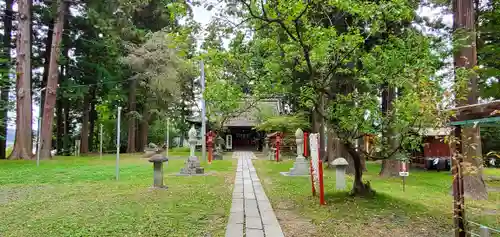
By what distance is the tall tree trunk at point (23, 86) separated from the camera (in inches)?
667

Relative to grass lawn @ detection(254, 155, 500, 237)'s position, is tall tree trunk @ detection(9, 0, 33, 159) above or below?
above

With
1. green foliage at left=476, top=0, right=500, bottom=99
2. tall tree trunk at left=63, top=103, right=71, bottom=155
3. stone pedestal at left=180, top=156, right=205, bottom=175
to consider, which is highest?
green foliage at left=476, top=0, right=500, bottom=99

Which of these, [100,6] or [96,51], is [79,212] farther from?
[96,51]

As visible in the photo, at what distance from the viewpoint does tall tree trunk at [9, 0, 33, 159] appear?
1694 cm

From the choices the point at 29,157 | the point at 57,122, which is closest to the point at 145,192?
the point at 29,157

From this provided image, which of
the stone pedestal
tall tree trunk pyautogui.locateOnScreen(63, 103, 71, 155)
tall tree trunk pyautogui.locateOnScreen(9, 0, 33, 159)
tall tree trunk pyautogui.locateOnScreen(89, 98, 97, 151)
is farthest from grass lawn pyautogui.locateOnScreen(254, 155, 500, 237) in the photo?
tall tree trunk pyautogui.locateOnScreen(63, 103, 71, 155)

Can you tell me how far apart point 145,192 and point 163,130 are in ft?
88.6

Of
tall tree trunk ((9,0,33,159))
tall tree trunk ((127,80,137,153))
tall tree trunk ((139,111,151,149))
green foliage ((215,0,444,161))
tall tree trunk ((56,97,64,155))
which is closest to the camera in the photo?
green foliage ((215,0,444,161))

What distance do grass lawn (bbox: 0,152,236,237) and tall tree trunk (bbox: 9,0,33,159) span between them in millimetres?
8464

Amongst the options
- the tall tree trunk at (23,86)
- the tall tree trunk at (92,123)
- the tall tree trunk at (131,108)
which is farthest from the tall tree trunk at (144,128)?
the tall tree trunk at (23,86)

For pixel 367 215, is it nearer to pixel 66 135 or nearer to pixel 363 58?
pixel 363 58

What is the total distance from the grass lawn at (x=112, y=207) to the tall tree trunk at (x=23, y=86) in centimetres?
846

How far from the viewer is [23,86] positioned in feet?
56.4

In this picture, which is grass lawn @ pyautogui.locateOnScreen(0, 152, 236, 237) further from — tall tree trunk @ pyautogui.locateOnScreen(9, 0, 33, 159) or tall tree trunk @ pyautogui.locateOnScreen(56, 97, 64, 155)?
tall tree trunk @ pyautogui.locateOnScreen(56, 97, 64, 155)
